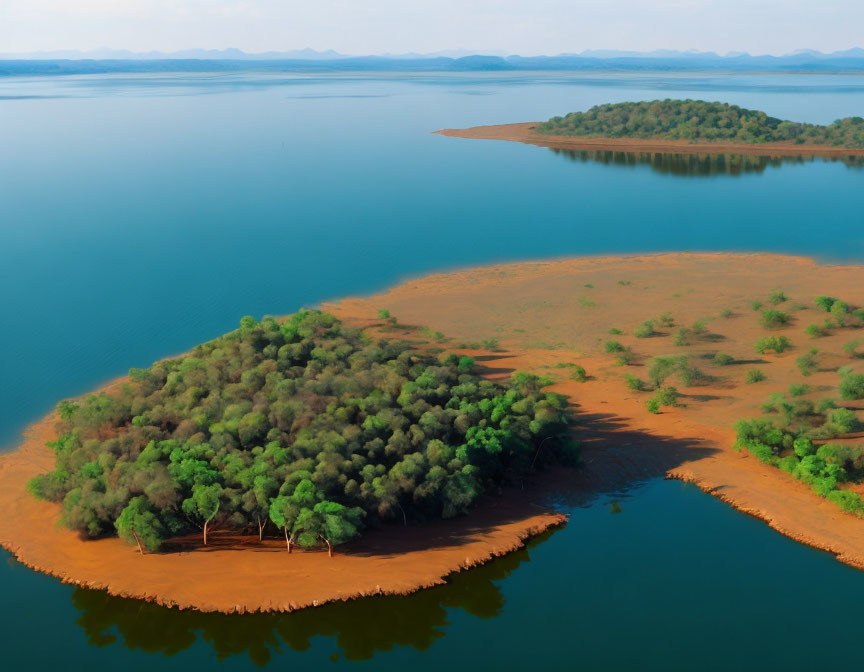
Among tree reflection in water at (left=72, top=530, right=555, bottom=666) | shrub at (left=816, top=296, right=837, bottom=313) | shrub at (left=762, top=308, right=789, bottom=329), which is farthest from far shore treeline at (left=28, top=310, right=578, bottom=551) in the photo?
shrub at (left=816, top=296, right=837, bottom=313)

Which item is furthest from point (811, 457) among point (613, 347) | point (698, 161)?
point (698, 161)

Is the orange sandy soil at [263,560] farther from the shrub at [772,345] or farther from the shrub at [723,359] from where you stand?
the shrub at [772,345]

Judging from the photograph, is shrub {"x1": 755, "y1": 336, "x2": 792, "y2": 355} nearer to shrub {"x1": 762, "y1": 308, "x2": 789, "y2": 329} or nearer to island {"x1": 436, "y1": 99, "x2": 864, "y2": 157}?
shrub {"x1": 762, "y1": 308, "x2": 789, "y2": 329}

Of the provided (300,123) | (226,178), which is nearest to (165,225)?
(226,178)

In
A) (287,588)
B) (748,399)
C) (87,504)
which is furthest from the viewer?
(748,399)

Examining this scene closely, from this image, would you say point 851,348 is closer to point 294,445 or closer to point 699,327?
point 699,327

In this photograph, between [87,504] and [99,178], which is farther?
[99,178]

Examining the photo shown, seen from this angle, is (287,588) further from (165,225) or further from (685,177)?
(685,177)
